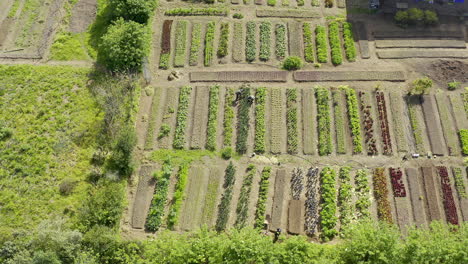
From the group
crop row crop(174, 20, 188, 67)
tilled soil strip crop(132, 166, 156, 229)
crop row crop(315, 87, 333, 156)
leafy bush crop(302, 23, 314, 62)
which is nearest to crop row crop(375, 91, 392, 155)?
crop row crop(315, 87, 333, 156)

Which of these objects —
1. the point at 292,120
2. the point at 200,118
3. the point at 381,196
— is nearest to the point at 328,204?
the point at 381,196

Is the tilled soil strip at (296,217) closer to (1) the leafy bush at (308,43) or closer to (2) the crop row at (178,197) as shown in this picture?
(2) the crop row at (178,197)

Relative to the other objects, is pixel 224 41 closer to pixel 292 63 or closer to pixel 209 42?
pixel 209 42

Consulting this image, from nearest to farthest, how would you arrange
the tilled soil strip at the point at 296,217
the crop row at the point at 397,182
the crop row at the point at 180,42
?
the tilled soil strip at the point at 296,217 → the crop row at the point at 397,182 → the crop row at the point at 180,42

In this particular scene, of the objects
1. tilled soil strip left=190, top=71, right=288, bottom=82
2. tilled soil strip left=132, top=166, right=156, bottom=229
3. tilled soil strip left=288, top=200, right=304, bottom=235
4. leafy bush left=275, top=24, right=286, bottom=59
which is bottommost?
tilled soil strip left=132, top=166, right=156, bottom=229

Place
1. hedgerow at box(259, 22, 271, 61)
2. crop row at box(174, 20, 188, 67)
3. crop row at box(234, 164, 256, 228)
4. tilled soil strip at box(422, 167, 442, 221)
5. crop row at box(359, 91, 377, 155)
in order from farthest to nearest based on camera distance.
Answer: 1. hedgerow at box(259, 22, 271, 61)
2. crop row at box(174, 20, 188, 67)
3. crop row at box(359, 91, 377, 155)
4. tilled soil strip at box(422, 167, 442, 221)
5. crop row at box(234, 164, 256, 228)

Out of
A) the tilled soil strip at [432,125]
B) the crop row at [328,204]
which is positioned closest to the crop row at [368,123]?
the crop row at [328,204]

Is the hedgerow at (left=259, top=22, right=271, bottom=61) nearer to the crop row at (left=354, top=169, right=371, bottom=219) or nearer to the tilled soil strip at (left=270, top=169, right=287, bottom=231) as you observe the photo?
the tilled soil strip at (left=270, top=169, right=287, bottom=231)

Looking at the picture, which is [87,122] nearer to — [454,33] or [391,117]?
[391,117]
